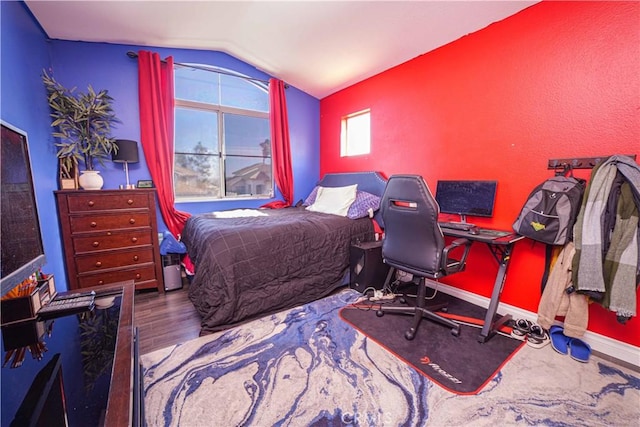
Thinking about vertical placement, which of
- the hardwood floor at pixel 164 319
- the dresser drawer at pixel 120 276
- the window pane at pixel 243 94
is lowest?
the hardwood floor at pixel 164 319

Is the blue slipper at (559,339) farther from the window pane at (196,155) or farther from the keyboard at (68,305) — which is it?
the window pane at (196,155)

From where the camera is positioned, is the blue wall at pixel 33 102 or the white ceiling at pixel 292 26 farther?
the white ceiling at pixel 292 26

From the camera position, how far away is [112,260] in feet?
8.48

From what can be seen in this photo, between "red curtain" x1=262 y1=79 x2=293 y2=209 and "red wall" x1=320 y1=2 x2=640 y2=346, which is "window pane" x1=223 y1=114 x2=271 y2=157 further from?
"red wall" x1=320 y1=2 x2=640 y2=346

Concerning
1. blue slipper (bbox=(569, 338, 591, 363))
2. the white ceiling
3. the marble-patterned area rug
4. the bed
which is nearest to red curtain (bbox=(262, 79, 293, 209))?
the white ceiling

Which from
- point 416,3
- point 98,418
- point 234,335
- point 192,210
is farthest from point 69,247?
point 416,3

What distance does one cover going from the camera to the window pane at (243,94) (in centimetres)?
372

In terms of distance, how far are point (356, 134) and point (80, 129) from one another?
10.6ft

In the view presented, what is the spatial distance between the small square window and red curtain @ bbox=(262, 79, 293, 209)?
862 mm

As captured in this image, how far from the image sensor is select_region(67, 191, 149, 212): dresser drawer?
7.92 feet

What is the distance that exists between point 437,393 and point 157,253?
277 cm

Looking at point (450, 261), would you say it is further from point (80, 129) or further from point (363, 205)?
point (80, 129)

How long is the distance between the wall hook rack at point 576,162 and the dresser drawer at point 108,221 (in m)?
Answer: 3.64

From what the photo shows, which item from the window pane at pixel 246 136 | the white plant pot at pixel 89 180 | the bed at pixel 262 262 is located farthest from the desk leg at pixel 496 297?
the white plant pot at pixel 89 180
